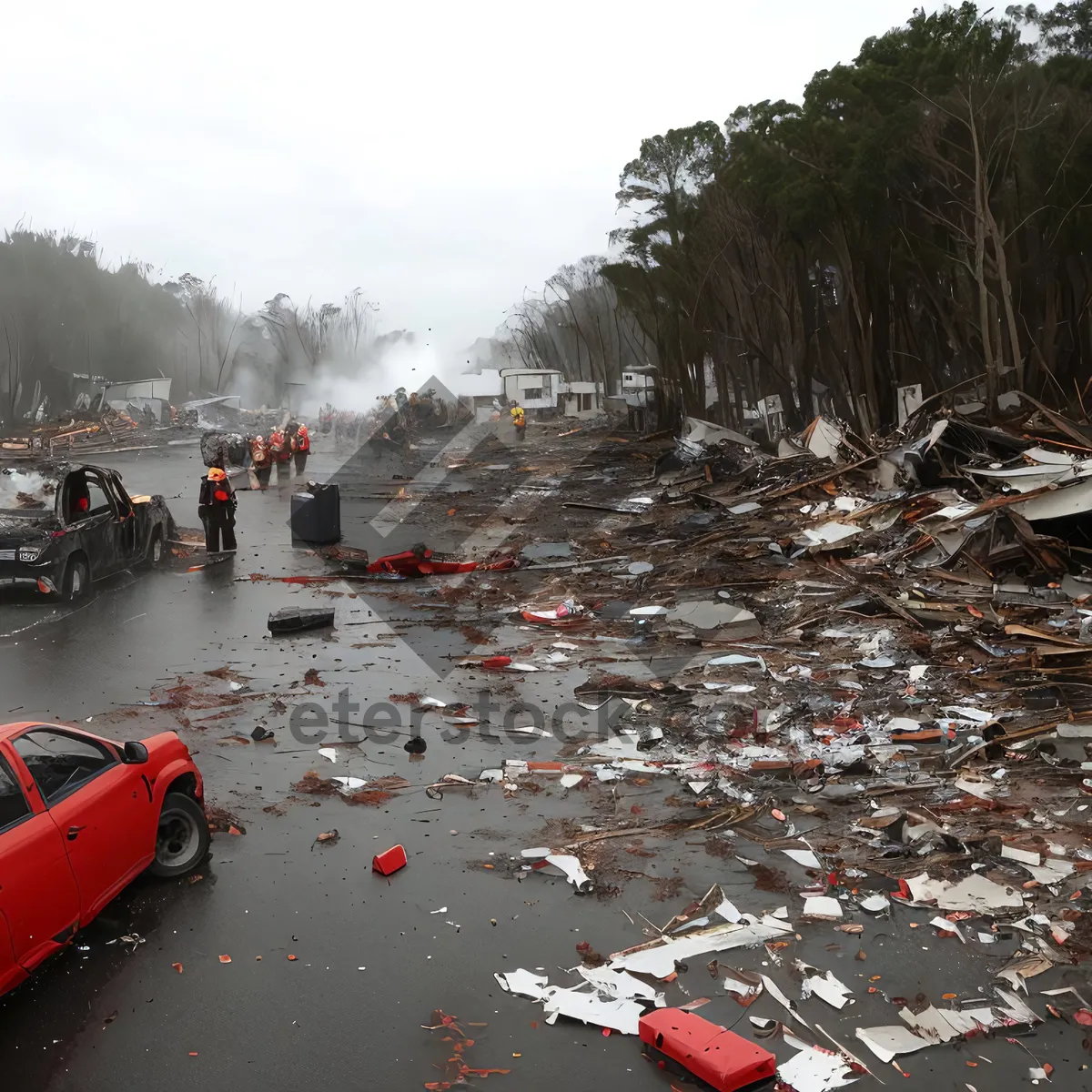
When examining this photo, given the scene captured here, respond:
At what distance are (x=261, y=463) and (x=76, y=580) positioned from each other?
15191 mm

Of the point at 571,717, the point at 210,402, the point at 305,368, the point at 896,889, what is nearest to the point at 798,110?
the point at 571,717

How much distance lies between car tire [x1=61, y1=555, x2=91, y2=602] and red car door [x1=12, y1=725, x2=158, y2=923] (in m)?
9.06

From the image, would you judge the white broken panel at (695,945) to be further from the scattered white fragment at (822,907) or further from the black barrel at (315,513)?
the black barrel at (315,513)

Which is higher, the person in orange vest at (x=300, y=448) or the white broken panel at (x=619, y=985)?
the person in orange vest at (x=300, y=448)

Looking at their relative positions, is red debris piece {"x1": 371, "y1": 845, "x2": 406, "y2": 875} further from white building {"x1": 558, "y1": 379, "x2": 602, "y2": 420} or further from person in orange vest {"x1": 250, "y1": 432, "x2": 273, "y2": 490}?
white building {"x1": 558, "y1": 379, "x2": 602, "y2": 420}

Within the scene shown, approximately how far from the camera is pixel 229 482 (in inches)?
853

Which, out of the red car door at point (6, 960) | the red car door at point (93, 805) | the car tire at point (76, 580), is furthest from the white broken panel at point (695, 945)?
the car tire at point (76, 580)

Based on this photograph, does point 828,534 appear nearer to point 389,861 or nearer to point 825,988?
point 389,861

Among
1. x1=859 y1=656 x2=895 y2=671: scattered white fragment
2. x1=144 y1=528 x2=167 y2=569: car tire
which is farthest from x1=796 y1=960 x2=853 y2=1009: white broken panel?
x1=144 y1=528 x2=167 y2=569: car tire

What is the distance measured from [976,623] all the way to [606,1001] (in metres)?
7.82

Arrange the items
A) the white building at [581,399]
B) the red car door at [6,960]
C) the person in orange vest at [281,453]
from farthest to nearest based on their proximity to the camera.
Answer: the white building at [581,399] < the person in orange vest at [281,453] < the red car door at [6,960]

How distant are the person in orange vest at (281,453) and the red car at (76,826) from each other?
25.2 meters

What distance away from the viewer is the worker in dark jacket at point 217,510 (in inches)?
711

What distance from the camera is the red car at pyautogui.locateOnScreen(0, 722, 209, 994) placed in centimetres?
462
